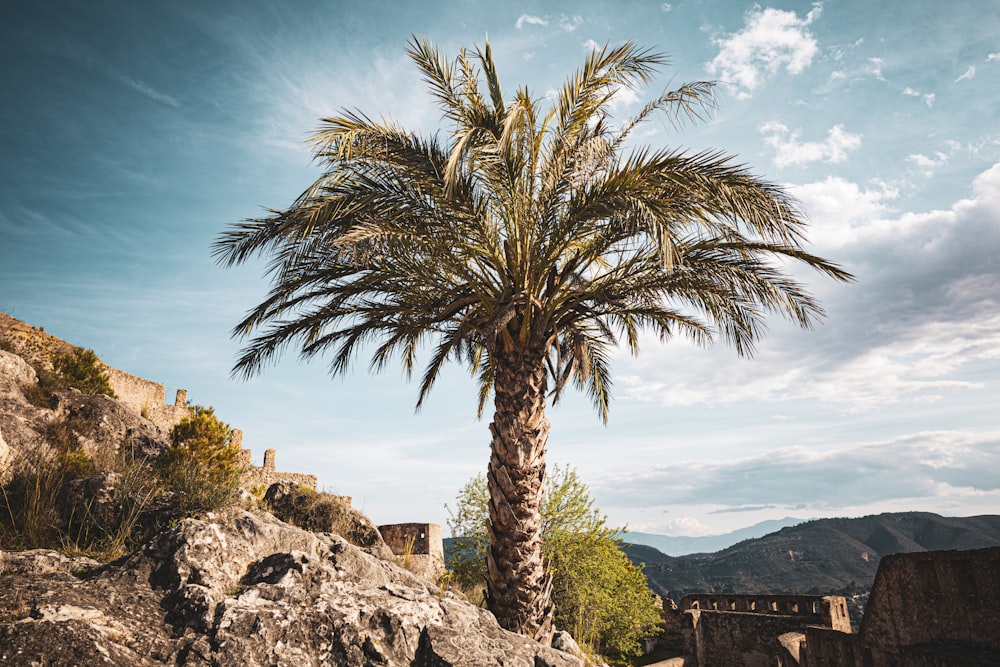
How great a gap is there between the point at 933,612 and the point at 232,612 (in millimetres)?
9386

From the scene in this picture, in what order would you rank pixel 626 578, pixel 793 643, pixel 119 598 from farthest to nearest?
pixel 626 578 → pixel 793 643 → pixel 119 598

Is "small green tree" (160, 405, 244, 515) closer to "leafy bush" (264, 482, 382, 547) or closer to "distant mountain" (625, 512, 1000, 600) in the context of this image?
"leafy bush" (264, 482, 382, 547)

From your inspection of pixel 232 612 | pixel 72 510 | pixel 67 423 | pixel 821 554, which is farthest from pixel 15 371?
pixel 821 554

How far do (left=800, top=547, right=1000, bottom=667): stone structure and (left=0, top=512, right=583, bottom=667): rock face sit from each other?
609 cm

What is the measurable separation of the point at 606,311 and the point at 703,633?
19924 millimetres

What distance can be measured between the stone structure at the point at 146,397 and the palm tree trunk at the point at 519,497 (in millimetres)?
10740

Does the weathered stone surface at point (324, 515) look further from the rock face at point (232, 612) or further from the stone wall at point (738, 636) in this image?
the stone wall at point (738, 636)

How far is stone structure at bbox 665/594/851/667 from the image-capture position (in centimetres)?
2020

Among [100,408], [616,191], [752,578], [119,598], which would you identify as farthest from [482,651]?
[752,578]

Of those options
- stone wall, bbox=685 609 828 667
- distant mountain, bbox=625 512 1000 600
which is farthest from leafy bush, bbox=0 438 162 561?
distant mountain, bbox=625 512 1000 600

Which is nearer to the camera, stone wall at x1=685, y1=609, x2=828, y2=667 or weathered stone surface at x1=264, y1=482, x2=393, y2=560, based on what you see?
weathered stone surface at x1=264, y1=482, x2=393, y2=560

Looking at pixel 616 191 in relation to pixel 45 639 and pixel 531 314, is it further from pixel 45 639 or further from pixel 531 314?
pixel 45 639

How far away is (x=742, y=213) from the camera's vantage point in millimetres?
7531

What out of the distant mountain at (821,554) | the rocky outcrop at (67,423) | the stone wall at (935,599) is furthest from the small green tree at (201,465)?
the distant mountain at (821,554)
